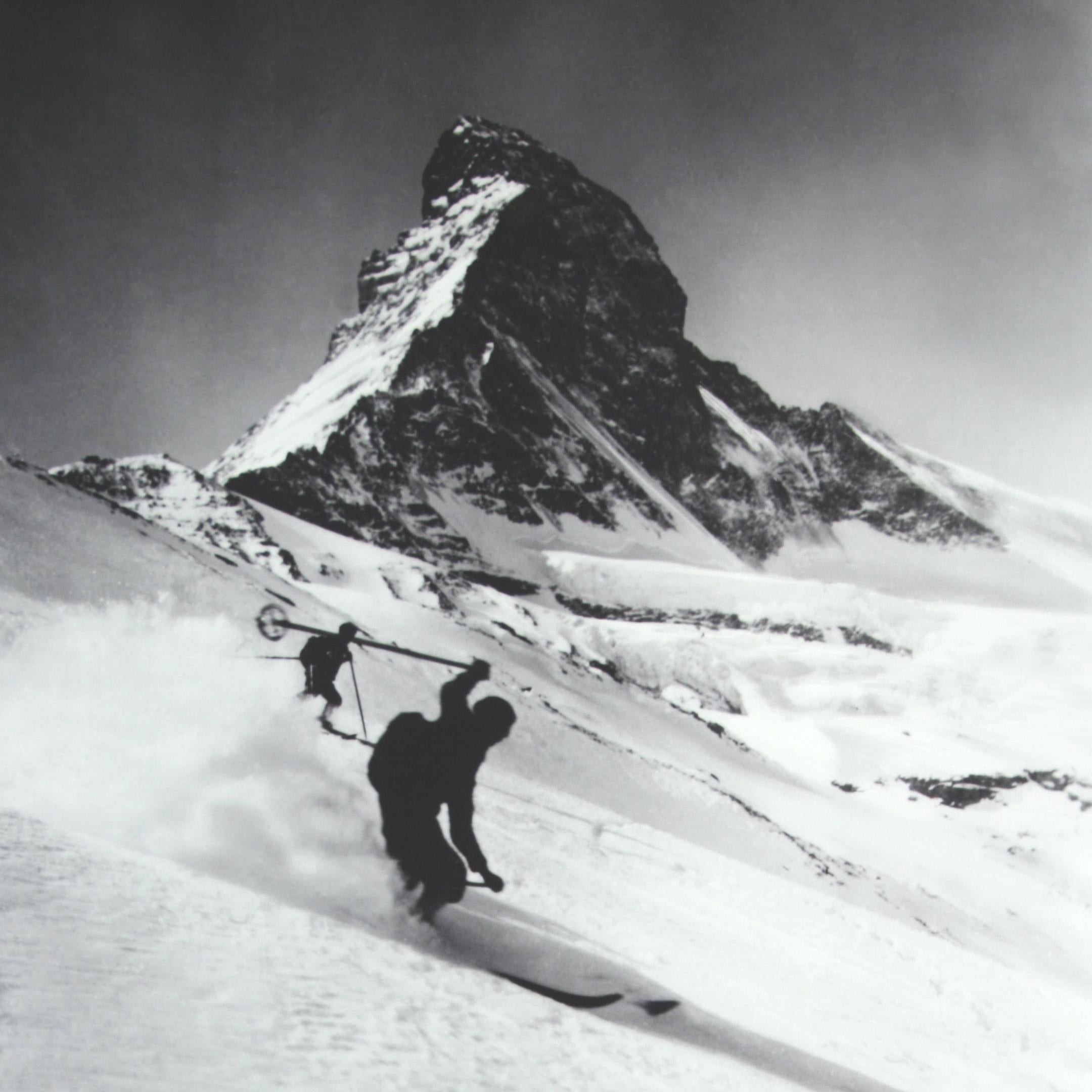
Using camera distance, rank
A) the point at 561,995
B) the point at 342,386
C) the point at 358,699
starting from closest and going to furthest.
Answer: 1. the point at 561,995
2. the point at 358,699
3. the point at 342,386

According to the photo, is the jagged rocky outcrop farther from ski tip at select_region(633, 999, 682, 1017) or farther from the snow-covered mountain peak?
ski tip at select_region(633, 999, 682, 1017)

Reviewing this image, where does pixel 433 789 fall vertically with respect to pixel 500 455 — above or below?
below

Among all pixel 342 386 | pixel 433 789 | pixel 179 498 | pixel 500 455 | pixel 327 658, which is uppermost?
pixel 342 386

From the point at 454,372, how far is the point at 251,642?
150m

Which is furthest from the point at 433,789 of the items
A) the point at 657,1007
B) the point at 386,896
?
the point at 657,1007

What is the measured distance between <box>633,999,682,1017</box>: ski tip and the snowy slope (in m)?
0.18

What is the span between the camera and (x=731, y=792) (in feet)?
74.3

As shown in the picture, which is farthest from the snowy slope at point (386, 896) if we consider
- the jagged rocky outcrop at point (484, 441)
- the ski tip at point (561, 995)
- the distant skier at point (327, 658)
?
the jagged rocky outcrop at point (484, 441)

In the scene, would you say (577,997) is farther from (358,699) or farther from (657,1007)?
(358,699)

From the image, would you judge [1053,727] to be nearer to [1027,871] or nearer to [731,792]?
[1027,871]

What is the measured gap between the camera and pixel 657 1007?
18.8 ft

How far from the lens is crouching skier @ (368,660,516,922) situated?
253 inches

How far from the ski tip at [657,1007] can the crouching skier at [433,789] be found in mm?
1244

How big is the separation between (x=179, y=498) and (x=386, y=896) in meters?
74.9
